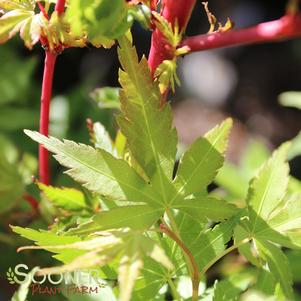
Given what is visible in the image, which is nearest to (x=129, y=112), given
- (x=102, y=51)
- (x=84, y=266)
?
(x=84, y=266)

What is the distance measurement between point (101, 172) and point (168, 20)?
0.56 feet

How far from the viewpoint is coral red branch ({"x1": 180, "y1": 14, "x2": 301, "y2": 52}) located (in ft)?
1.92

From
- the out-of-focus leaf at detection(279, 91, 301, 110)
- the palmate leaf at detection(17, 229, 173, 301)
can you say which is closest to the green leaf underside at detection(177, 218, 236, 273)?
the palmate leaf at detection(17, 229, 173, 301)

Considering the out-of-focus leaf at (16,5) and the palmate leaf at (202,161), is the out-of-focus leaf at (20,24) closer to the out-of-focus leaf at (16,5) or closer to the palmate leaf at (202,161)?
the out-of-focus leaf at (16,5)

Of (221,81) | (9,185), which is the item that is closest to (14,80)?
(9,185)

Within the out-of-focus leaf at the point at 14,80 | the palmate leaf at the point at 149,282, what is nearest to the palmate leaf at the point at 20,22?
the palmate leaf at the point at 149,282

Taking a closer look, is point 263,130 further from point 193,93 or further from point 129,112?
point 129,112

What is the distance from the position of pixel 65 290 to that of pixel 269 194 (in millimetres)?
278

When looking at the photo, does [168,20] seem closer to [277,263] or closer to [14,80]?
[277,263]

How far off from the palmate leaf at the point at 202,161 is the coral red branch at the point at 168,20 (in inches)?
3.7

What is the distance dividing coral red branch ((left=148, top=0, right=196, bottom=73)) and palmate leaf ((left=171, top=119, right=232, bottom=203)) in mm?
95

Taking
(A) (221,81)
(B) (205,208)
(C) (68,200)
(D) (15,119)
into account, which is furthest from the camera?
(A) (221,81)

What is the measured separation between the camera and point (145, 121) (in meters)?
0.61

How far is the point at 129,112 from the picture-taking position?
2.00 feet
